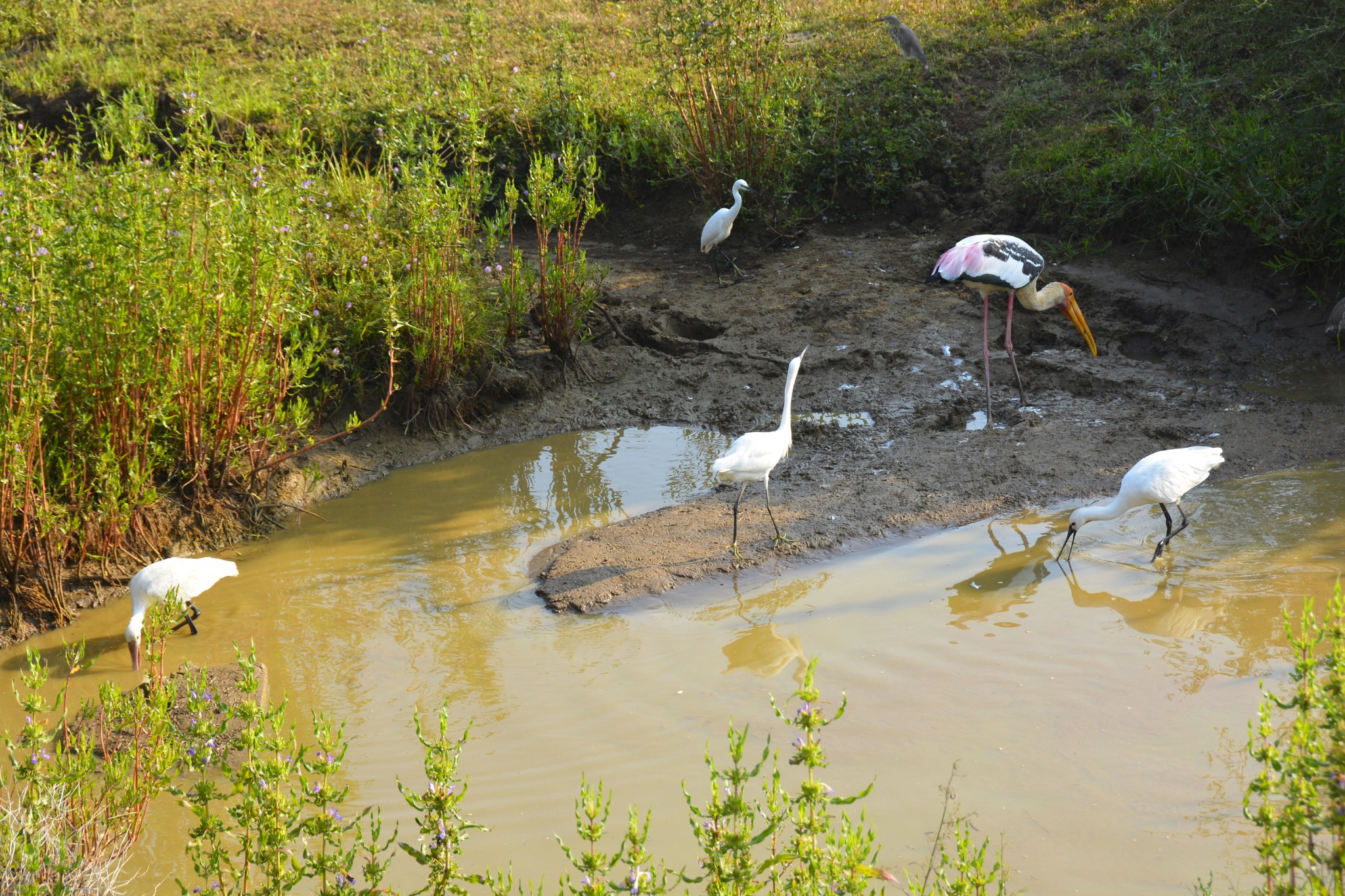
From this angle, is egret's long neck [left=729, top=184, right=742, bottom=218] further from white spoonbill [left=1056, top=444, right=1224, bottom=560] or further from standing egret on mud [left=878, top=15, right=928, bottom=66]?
white spoonbill [left=1056, top=444, right=1224, bottom=560]

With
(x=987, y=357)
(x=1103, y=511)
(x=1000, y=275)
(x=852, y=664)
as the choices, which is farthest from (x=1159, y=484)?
(x=1000, y=275)

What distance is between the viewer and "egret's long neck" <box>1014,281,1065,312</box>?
7.55 m

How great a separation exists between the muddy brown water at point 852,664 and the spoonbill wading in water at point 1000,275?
6.45 feet

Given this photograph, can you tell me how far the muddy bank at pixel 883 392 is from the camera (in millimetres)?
5863

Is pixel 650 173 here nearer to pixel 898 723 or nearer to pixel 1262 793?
pixel 898 723

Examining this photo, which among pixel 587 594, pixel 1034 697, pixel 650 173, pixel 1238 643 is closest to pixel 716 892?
pixel 1034 697

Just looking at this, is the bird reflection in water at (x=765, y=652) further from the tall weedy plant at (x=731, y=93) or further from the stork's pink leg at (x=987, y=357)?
the tall weedy plant at (x=731, y=93)

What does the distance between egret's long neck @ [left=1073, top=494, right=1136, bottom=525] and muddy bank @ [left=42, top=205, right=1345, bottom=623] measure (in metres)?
0.61

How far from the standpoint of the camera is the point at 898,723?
157 inches

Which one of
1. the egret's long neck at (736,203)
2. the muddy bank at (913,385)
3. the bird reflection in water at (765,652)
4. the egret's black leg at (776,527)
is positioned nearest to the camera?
the bird reflection in water at (765,652)

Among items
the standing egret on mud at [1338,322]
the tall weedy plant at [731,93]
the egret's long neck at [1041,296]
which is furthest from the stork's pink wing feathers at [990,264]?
the tall weedy plant at [731,93]

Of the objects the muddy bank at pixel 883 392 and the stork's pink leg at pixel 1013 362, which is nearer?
the muddy bank at pixel 883 392

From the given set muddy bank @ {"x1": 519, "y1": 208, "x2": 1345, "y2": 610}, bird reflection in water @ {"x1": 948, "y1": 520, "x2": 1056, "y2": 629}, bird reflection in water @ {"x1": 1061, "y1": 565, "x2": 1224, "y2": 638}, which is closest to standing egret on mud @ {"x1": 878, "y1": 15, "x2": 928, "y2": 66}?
muddy bank @ {"x1": 519, "y1": 208, "x2": 1345, "y2": 610}

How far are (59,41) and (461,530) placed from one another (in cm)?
1205
